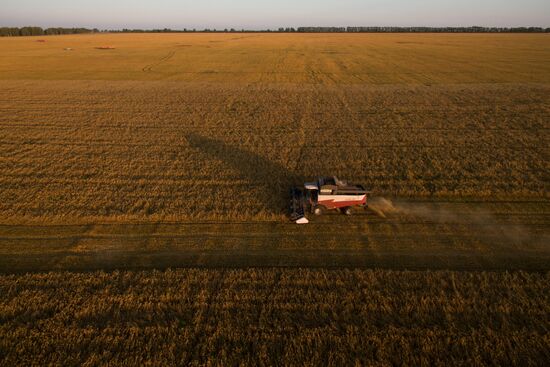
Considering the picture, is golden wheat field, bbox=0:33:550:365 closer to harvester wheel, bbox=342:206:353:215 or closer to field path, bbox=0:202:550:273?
field path, bbox=0:202:550:273

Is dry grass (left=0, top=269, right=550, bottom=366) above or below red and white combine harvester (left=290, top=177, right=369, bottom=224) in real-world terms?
below

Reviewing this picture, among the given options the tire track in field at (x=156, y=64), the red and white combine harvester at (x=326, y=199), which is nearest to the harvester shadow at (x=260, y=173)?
the red and white combine harvester at (x=326, y=199)

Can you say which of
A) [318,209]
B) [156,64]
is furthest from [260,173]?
[156,64]

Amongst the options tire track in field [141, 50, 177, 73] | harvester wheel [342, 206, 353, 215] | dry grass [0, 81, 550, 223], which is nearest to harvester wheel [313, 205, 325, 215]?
harvester wheel [342, 206, 353, 215]

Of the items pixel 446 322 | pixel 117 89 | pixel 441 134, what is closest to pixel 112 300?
pixel 446 322

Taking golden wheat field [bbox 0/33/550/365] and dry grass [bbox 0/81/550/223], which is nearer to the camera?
golden wheat field [bbox 0/33/550/365]

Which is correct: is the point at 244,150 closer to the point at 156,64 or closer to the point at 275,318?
the point at 275,318
